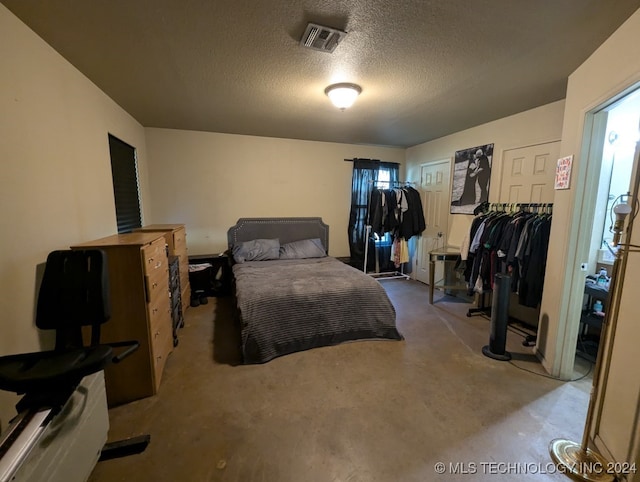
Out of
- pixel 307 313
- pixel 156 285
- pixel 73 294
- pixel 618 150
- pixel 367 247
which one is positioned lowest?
pixel 307 313

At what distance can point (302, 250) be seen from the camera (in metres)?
4.36

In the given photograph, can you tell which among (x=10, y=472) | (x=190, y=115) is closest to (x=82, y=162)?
(x=190, y=115)

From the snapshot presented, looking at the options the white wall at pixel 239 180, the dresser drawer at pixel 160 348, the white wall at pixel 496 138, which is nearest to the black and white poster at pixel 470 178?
the white wall at pixel 496 138

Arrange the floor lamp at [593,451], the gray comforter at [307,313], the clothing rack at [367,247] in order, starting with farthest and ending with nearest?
1. the clothing rack at [367,247]
2. the gray comforter at [307,313]
3. the floor lamp at [593,451]

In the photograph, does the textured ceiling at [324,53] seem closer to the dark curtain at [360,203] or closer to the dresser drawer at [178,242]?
the dresser drawer at [178,242]

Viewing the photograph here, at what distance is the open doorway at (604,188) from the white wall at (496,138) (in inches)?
19.2

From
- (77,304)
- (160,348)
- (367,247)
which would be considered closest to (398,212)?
(367,247)

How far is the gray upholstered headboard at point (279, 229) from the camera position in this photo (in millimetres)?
Result: 4438

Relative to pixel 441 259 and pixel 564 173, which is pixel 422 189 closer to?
pixel 441 259

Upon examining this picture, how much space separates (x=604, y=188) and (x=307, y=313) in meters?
2.61

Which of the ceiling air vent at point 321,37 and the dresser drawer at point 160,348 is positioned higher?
the ceiling air vent at point 321,37

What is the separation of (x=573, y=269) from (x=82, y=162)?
3.81 m

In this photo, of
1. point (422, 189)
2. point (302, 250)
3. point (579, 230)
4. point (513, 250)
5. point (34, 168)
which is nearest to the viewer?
point (34, 168)

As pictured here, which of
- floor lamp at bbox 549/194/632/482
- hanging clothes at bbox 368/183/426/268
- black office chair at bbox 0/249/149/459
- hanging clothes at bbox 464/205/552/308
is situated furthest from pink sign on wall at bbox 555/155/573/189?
black office chair at bbox 0/249/149/459
